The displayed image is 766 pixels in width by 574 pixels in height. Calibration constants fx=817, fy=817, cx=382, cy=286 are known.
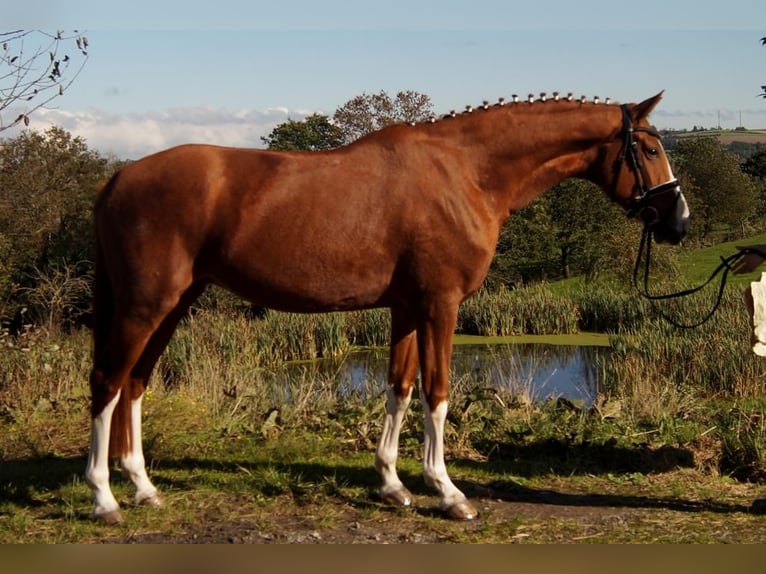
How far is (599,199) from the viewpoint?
A: 22641mm

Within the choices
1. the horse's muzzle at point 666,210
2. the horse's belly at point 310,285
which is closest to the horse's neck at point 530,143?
the horse's muzzle at point 666,210

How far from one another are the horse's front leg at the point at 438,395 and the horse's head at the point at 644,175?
114 centimetres

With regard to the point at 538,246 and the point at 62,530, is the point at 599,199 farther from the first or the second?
the point at 62,530

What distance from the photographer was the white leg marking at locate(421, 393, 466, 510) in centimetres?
422

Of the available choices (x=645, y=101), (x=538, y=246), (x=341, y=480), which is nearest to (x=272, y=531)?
(x=341, y=480)

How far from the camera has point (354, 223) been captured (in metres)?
4.08

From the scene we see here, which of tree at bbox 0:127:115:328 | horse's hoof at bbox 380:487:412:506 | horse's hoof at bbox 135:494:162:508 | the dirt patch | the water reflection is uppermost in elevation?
tree at bbox 0:127:115:328

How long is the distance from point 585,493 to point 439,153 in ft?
6.91

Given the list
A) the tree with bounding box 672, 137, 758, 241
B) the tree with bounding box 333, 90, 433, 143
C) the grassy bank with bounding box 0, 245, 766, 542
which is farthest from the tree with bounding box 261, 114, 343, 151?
the grassy bank with bounding box 0, 245, 766, 542

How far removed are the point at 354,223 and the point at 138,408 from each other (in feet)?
5.11

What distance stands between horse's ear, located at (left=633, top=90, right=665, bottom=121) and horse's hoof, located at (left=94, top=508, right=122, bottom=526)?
10.9 feet

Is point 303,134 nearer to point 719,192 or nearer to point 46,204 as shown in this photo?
point 46,204

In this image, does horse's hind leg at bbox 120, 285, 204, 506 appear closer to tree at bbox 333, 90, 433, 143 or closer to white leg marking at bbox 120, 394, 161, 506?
white leg marking at bbox 120, 394, 161, 506

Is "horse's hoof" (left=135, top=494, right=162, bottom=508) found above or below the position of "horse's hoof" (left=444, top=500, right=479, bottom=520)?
above
